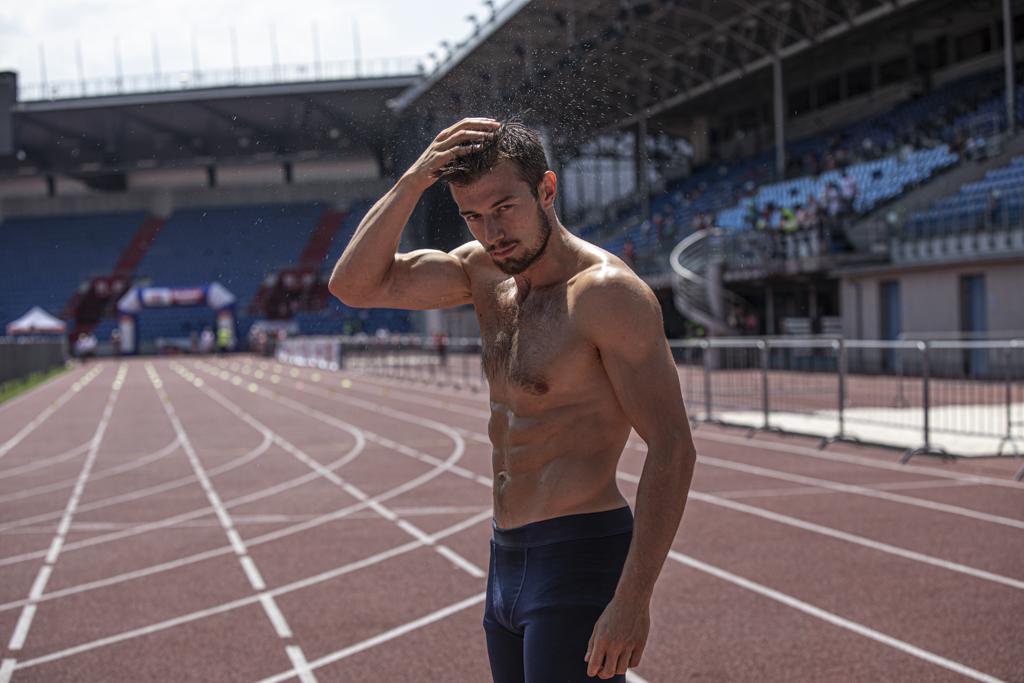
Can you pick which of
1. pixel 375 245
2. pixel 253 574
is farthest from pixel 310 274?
pixel 253 574

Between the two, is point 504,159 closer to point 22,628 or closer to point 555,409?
A: point 555,409

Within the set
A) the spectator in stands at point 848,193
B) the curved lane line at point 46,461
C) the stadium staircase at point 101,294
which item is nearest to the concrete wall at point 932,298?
the spectator in stands at point 848,193

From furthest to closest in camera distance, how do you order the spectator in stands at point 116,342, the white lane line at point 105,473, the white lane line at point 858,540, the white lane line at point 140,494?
the spectator in stands at point 116,342 → the white lane line at point 105,473 → the white lane line at point 140,494 → the white lane line at point 858,540

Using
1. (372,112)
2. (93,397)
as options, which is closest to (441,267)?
(372,112)

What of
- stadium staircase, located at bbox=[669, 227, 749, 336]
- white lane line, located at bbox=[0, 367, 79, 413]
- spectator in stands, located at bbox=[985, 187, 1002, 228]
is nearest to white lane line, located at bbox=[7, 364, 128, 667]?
white lane line, located at bbox=[0, 367, 79, 413]

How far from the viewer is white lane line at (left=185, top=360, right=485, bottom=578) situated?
7.55m

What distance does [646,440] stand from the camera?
223cm

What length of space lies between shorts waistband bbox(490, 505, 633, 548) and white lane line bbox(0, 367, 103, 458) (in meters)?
13.8

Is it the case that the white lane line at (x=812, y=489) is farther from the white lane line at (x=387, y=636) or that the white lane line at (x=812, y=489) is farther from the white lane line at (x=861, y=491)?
the white lane line at (x=387, y=636)

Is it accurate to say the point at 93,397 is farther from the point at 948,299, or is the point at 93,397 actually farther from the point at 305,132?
the point at 305,132

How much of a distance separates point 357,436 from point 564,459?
1380 centimetres

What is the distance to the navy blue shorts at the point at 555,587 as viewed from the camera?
91.6 inches

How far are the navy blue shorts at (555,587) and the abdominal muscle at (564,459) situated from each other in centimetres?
3

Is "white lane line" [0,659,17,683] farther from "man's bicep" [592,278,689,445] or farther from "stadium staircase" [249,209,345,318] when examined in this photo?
"man's bicep" [592,278,689,445]
